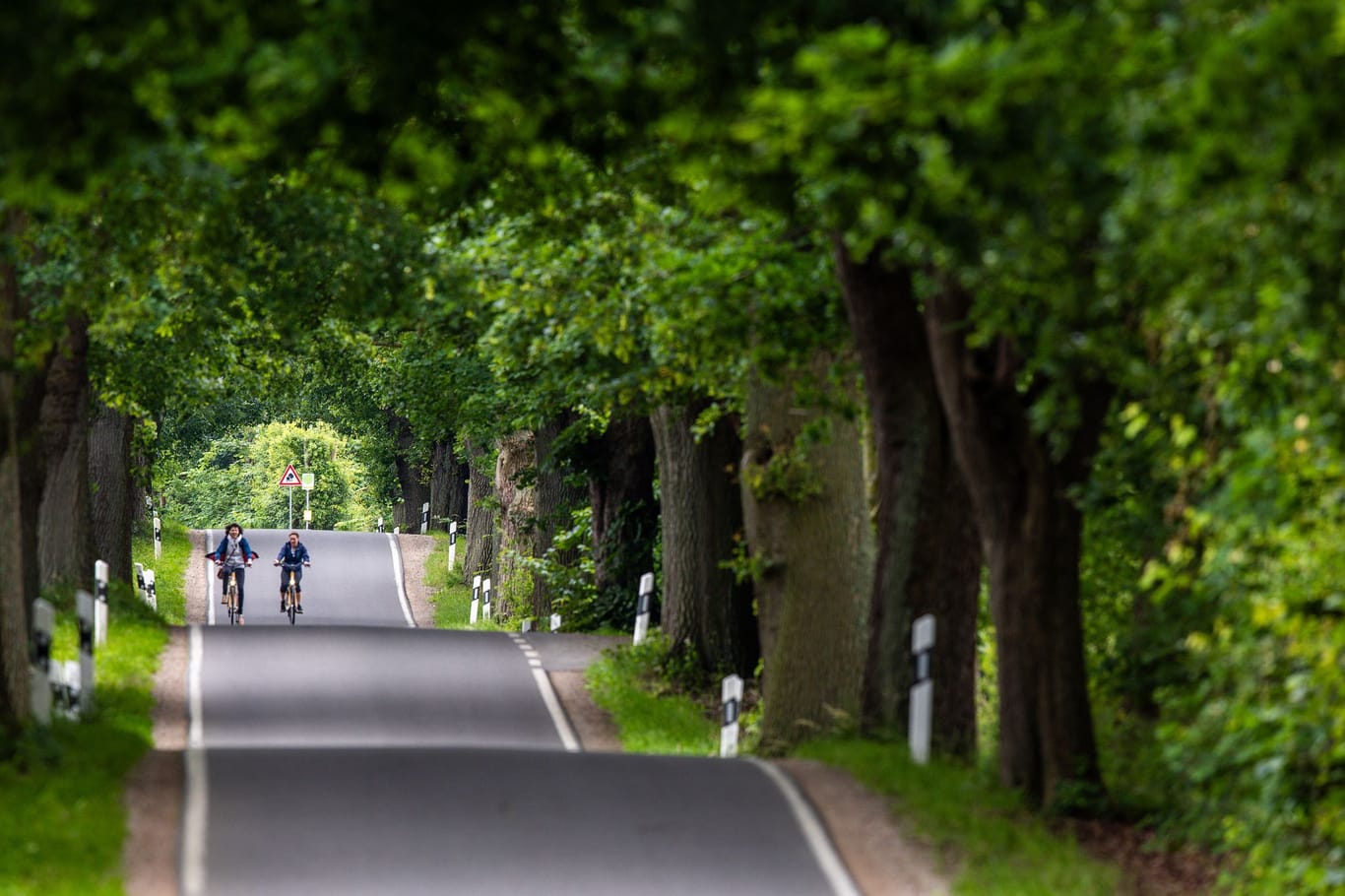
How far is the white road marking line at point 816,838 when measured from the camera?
11.3 metres

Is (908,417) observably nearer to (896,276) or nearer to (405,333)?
(896,276)

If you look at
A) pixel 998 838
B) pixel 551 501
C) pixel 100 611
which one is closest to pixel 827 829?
pixel 998 838

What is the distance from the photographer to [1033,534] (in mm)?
12570

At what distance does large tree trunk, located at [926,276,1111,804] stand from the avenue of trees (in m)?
0.02

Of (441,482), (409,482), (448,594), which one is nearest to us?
(448,594)

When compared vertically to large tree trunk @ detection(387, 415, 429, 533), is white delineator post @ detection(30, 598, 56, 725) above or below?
below

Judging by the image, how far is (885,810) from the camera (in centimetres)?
1280

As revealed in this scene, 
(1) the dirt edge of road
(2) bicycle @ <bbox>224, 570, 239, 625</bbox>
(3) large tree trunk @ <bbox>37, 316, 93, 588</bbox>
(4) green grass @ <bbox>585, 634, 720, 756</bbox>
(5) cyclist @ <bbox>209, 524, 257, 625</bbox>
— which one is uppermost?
(3) large tree trunk @ <bbox>37, 316, 93, 588</bbox>

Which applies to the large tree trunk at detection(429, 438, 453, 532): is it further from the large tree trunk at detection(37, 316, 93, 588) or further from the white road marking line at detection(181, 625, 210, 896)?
the white road marking line at detection(181, 625, 210, 896)

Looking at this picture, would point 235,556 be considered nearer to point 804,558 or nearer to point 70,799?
point 804,558

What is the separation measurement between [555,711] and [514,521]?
15.1 meters

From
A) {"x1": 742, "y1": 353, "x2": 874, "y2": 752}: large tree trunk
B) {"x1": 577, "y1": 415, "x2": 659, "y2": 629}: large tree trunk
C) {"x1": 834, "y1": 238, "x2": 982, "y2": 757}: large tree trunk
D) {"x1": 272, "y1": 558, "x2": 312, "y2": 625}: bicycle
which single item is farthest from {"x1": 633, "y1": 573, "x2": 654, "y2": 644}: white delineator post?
{"x1": 272, "y1": 558, "x2": 312, "y2": 625}: bicycle

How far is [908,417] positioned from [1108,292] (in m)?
5.71

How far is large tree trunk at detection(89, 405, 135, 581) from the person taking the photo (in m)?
29.8
